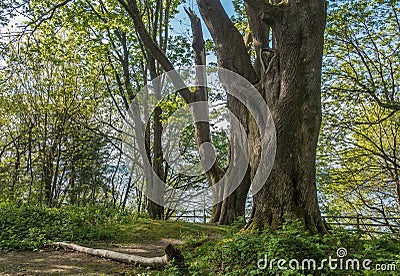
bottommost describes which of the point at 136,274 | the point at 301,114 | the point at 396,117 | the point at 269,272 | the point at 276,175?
the point at 136,274

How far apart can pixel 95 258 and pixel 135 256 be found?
3.57 feet

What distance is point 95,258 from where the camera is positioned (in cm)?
600

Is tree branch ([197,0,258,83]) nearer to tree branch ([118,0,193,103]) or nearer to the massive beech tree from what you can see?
the massive beech tree

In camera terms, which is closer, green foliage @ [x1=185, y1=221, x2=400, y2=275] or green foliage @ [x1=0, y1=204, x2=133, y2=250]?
green foliage @ [x1=185, y1=221, x2=400, y2=275]

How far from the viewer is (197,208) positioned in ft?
60.8

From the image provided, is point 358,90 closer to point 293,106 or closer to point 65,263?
point 293,106

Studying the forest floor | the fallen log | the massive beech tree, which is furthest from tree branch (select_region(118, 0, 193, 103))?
the fallen log

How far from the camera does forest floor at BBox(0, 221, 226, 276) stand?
5136mm

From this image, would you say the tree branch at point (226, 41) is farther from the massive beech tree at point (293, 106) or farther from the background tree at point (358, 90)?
the background tree at point (358, 90)

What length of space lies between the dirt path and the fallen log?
82 millimetres

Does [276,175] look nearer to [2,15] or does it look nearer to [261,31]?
[261,31]

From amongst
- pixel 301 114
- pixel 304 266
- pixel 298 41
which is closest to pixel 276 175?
pixel 301 114

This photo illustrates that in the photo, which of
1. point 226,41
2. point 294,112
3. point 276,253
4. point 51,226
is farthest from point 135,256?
point 226,41

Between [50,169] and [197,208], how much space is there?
7736 millimetres
